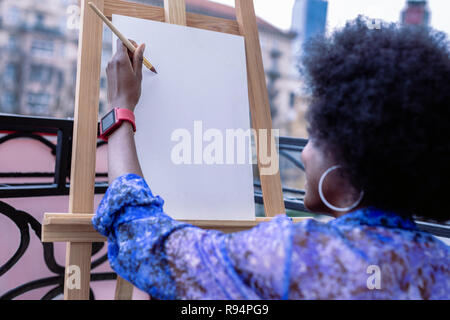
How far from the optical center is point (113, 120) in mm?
834

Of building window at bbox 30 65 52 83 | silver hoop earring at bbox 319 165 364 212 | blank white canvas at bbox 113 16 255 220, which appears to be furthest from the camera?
building window at bbox 30 65 52 83

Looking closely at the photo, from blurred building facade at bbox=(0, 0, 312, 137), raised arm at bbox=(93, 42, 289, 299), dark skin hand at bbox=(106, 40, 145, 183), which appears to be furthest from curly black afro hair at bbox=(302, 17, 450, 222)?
blurred building facade at bbox=(0, 0, 312, 137)

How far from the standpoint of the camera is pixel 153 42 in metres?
1.07

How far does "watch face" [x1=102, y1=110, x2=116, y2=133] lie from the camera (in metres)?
0.84

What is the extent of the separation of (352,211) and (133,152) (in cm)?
43

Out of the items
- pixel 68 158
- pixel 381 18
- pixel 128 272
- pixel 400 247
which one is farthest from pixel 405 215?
pixel 68 158

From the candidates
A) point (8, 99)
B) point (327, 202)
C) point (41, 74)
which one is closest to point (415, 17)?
point (327, 202)

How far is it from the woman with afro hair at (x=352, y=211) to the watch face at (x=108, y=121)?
158mm

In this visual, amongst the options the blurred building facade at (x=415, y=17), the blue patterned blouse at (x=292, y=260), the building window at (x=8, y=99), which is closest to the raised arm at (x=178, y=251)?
the blue patterned blouse at (x=292, y=260)

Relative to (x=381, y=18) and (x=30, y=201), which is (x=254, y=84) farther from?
(x=30, y=201)

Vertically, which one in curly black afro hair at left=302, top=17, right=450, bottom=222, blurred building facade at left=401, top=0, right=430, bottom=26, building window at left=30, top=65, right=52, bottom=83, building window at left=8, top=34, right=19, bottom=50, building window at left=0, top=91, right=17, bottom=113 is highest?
building window at left=8, top=34, right=19, bottom=50

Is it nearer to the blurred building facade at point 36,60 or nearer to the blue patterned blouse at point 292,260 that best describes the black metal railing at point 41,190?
the blue patterned blouse at point 292,260

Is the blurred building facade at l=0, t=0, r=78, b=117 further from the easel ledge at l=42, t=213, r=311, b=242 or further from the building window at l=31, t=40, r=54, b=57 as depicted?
the easel ledge at l=42, t=213, r=311, b=242

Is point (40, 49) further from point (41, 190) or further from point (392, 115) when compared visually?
point (392, 115)
